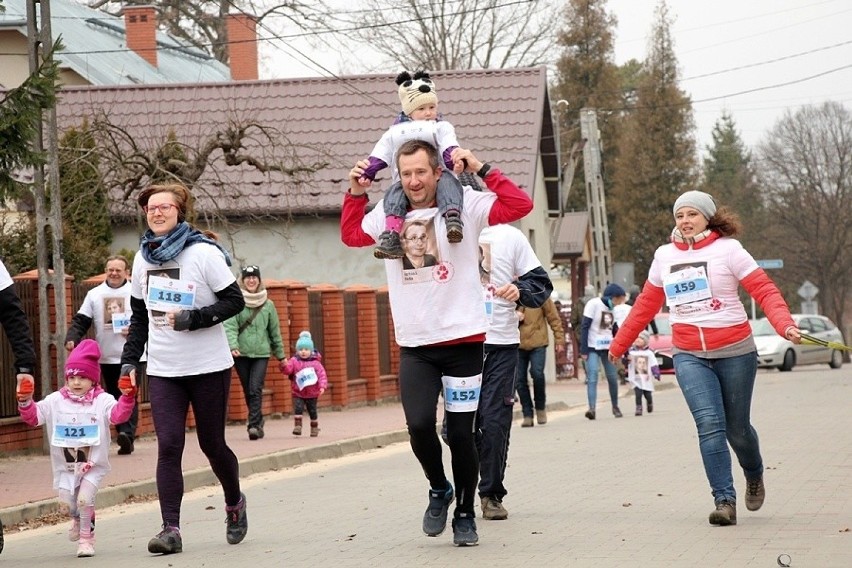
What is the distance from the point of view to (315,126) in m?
34.7

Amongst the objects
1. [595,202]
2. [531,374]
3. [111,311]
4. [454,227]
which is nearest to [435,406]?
[454,227]

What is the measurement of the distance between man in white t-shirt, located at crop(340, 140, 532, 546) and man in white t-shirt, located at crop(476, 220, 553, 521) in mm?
1033

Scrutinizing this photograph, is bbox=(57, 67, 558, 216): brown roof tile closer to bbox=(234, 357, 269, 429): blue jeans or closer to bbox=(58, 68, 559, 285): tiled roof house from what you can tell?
bbox=(58, 68, 559, 285): tiled roof house

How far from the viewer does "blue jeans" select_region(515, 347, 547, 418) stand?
18.2m

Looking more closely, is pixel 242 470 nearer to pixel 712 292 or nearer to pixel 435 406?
pixel 712 292

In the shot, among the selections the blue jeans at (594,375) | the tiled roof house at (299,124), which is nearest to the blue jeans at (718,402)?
the blue jeans at (594,375)

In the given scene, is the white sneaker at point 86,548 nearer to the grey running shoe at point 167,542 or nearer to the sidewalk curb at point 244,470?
the grey running shoe at point 167,542

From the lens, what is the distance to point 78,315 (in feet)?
Answer: 48.5

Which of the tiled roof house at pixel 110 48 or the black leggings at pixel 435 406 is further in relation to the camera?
the tiled roof house at pixel 110 48

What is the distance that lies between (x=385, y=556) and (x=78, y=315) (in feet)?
24.1

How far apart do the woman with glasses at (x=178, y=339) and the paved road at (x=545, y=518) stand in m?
0.49

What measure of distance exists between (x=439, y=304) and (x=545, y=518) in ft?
7.68

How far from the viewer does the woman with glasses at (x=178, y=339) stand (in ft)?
28.0

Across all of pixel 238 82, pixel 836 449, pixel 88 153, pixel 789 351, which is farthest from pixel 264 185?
pixel 836 449
